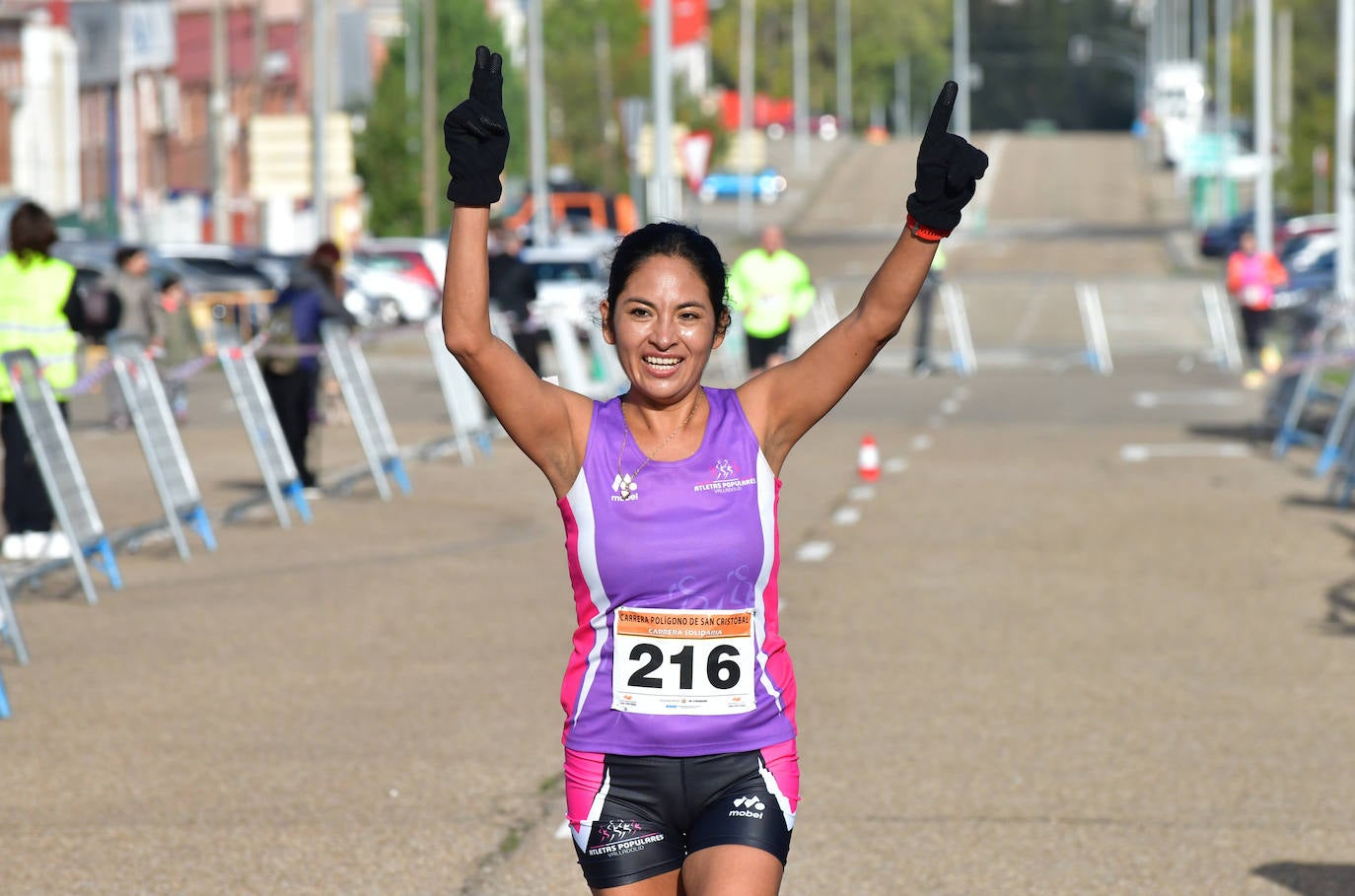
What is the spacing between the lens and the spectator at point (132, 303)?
2344 centimetres

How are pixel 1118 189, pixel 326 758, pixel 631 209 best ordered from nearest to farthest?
pixel 326 758
pixel 631 209
pixel 1118 189

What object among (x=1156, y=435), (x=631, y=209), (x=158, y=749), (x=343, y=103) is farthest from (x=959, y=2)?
(x=158, y=749)

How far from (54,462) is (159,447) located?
1.87 meters

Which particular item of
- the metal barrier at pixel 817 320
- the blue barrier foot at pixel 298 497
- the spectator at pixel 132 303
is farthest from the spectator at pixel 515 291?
the metal barrier at pixel 817 320

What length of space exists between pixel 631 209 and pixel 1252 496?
46.3 m

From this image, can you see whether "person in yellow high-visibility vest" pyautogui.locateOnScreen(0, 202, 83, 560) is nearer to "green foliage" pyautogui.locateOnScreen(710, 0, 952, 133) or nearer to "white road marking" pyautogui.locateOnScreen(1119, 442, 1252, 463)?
"white road marking" pyautogui.locateOnScreen(1119, 442, 1252, 463)

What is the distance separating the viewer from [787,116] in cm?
13662

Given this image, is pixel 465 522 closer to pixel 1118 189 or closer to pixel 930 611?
pixel 930 611

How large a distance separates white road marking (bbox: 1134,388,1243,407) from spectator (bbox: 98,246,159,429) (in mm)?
10416

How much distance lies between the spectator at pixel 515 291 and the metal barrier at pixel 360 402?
4895mm

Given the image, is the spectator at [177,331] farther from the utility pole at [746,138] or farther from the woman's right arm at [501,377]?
the utility pole at [746,138]

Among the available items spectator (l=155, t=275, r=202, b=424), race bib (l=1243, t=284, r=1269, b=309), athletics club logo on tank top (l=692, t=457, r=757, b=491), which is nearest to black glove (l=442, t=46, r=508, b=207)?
athletics club logo on tank top (l=692, t=457, r=757, b=491)

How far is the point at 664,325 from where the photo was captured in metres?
4.23

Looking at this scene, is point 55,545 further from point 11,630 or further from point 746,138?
point 746,138
